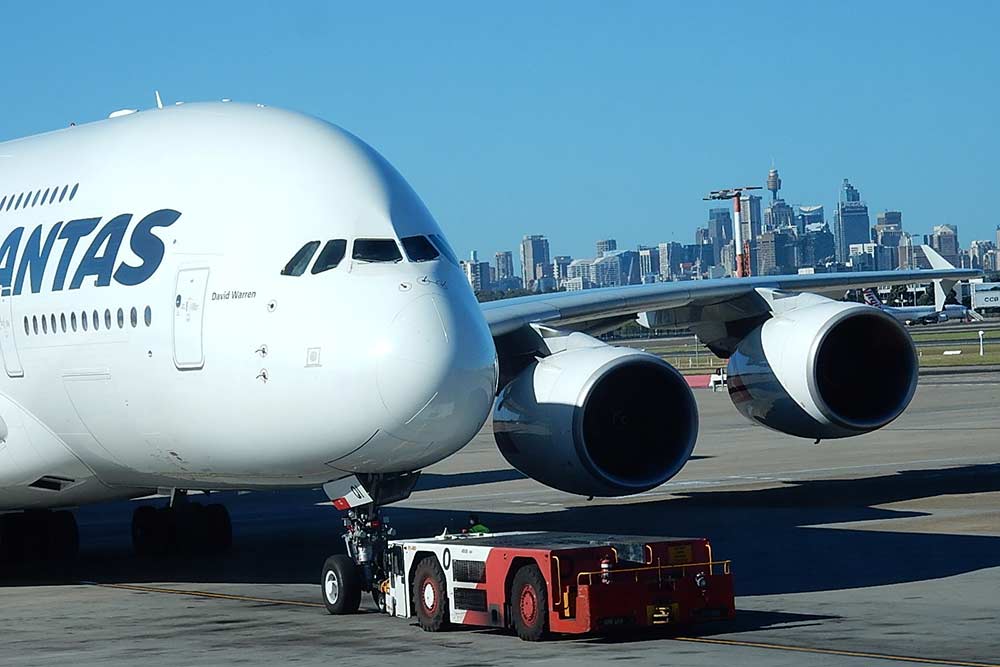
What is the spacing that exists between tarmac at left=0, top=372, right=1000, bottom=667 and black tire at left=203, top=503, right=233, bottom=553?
0.35 meters

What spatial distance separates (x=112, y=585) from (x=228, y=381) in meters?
5.18

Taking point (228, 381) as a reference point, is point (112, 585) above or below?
below

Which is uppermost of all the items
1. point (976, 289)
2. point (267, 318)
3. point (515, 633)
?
point (976, 289)

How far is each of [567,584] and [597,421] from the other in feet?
26.7

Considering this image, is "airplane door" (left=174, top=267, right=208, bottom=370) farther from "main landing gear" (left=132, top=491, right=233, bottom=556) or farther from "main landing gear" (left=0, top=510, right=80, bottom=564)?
"main landing gear" (left=0, top=510, right=80, bottom=564)

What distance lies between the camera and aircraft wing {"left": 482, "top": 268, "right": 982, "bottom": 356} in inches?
884

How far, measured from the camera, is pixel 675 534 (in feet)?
71.2

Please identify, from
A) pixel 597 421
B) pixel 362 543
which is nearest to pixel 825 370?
pixel 597 421

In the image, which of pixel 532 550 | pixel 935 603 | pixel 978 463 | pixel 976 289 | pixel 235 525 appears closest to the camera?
pixel 532 550

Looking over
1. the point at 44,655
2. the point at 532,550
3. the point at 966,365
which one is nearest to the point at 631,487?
the point at 532,550

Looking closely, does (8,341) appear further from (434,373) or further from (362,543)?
(434,373)

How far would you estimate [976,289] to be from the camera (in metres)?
152

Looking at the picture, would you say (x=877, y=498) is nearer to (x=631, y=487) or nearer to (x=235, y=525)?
(x=631, y=487)

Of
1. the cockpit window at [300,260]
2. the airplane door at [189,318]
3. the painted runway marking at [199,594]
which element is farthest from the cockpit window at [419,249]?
the painted runway marking at [199,594]
